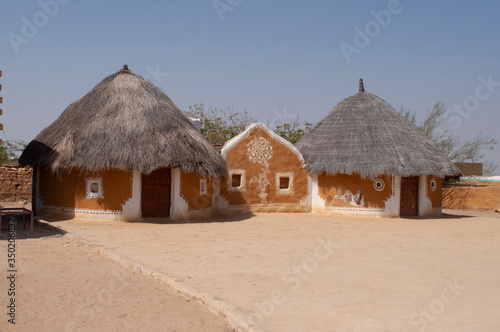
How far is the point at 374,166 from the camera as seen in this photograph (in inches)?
622

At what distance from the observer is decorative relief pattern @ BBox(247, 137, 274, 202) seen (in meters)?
16.9

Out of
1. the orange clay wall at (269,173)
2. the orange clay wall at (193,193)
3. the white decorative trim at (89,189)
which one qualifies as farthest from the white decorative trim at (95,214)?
the orange clay wall at (269,173)

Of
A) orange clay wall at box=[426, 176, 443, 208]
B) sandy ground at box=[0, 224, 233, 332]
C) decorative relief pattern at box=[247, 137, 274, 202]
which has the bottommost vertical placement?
sandy ground at box=[0, 224, 233, 332]

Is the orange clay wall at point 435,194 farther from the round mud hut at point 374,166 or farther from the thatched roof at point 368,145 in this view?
the thatched roof at point 368,145

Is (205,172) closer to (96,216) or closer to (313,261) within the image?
(96,216)

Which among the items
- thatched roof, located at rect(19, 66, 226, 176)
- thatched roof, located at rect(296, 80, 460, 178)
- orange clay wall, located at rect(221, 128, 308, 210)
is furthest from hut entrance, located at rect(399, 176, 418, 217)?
thatched roof, located at rect(19, 66, 226, 176)

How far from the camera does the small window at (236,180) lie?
16.8 metres

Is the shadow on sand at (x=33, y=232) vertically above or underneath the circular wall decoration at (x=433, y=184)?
underneath

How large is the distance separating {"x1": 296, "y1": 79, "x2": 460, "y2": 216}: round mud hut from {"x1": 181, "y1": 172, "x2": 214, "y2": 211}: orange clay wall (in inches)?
167

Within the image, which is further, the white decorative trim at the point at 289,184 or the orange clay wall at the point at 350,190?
the white decorative trim at the point at 289,184

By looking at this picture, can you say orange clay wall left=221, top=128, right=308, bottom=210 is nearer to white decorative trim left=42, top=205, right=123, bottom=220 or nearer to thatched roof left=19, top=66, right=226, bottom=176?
thatched roof left=19, top=66, right=226, bottom=176

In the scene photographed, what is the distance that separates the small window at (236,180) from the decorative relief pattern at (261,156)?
0.45 metres

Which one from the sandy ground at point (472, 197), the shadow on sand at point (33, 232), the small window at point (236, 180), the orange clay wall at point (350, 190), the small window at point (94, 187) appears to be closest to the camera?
the shadow on sand at point (33, 232)

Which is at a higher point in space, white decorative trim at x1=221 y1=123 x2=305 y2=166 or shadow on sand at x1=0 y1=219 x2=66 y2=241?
Answer: white decorative trim at x1=221 y1=123 x2=305 y2=166
